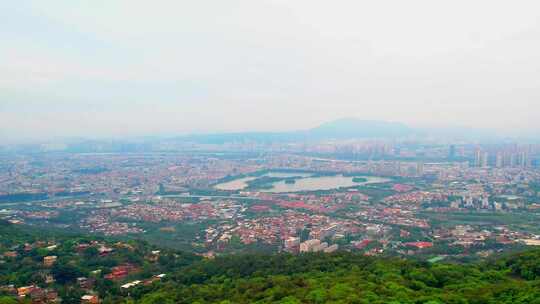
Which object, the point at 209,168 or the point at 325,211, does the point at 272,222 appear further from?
the point at 209,168

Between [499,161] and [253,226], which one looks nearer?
[253,226]

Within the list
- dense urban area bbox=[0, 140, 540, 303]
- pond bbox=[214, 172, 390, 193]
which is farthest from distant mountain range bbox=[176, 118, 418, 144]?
pond bbox=[214, 172, 390, 193]

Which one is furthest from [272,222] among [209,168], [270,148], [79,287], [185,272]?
[270,148]

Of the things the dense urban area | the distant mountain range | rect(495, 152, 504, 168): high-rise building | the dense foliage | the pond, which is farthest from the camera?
the distant mountain range

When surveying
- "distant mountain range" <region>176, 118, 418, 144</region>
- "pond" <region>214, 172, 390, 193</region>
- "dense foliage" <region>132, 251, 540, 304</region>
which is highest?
"distant mountain range" <region>176, 118, 418, 144</region>

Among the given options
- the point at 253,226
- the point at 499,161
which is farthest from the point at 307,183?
the point at 499,161

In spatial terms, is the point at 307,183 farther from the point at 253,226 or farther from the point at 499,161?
the point at 499,161

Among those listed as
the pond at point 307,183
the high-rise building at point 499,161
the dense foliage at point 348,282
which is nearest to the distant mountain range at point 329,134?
the pond at point 307,183

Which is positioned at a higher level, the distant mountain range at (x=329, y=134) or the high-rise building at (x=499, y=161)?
the distant mountain range at (x=329, y=134)

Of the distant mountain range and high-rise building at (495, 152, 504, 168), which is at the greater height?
the distant mountain range

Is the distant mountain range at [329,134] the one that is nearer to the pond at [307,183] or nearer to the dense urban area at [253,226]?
the dense urban area at [253,226]

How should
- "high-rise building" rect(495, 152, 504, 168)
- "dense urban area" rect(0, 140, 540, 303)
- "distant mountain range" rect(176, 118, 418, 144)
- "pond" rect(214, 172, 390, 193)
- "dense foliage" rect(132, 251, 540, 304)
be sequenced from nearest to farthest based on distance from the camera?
"dense foliage" rect(132, 251, 540, 304), "dense urban area" rect(0, 140, 540, 303), "pond" rect(214, 172, 390, 193), "high-rise building" rect(495, 152, 504, 168), "distant mountain range" rect(176, 118, 418, 144)

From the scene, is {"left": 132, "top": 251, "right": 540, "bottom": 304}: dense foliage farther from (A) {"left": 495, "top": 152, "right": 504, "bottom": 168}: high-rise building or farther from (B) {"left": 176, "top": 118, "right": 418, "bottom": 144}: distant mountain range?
(B) {"left": 176, "top": 118, "right": 418, "bottom": 144}: distant mountain range
